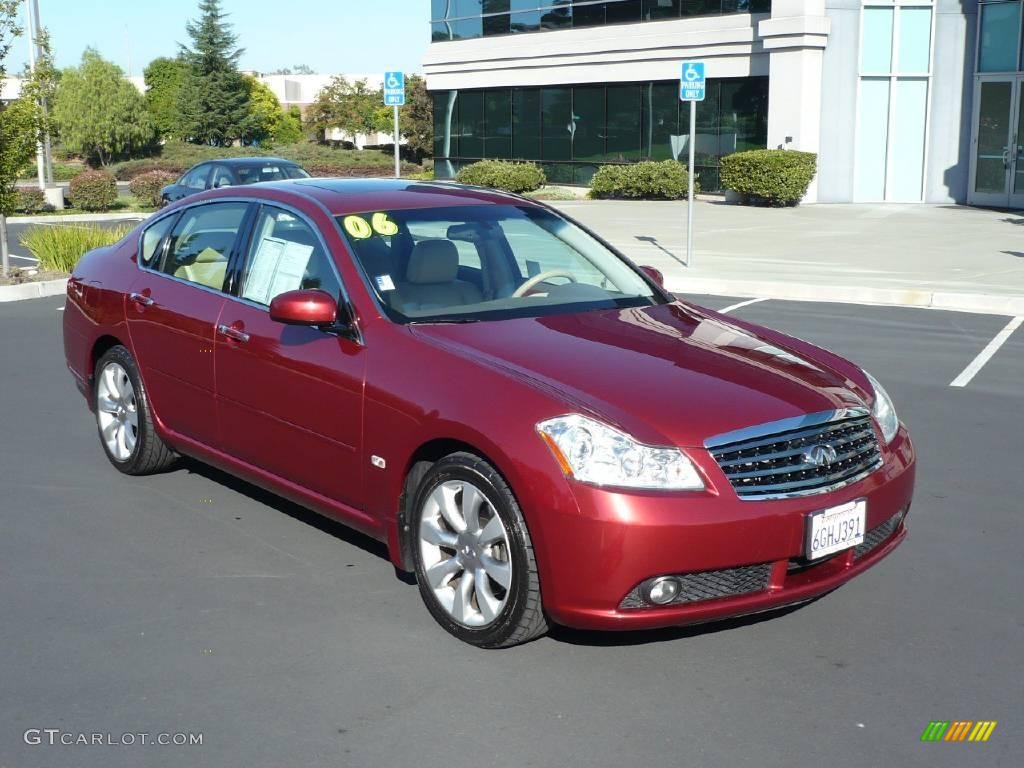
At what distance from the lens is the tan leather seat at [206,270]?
6.12 meters

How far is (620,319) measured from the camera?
215 inches

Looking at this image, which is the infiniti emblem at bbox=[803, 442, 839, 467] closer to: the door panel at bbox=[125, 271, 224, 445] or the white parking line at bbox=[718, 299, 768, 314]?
the door panel at bbox=[125, 271, 224, 445]

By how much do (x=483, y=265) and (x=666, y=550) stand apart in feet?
6.84

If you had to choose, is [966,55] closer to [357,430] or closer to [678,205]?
[678,205]

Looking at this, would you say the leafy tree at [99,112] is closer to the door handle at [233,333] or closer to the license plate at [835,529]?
the door handle at [233,333]

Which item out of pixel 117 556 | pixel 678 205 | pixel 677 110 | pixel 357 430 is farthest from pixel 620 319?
pixel 677 110

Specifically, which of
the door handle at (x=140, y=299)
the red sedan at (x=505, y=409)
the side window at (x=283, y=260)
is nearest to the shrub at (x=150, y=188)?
the door handle at (x=140, y=299)

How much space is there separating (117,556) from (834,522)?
10.6ft

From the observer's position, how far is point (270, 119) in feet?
257

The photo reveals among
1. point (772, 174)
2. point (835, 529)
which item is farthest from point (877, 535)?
point (772, 174)

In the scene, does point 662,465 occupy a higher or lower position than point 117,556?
higher

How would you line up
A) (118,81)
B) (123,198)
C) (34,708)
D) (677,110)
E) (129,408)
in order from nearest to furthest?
(34,708) → (129,408) → (677,110) → (123,198) → (118,81)

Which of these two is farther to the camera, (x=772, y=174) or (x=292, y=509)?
(x=772, y=174)

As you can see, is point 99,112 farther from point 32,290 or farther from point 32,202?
point 32,290
